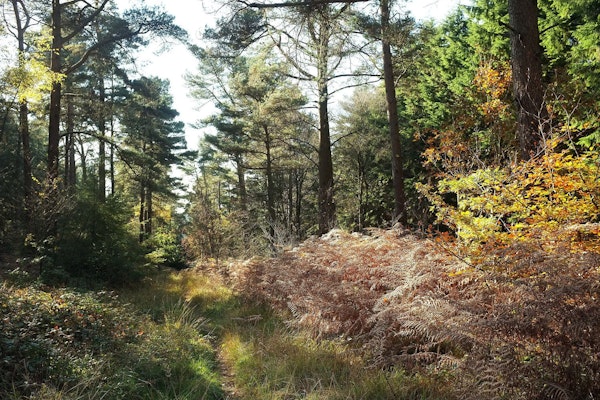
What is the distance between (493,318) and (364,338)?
6.76 ft

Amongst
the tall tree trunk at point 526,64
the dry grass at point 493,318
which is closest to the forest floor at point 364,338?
the dry grass at point 493,318

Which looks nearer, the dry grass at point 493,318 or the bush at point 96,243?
the dry grass at point 493,318

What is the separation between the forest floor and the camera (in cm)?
252

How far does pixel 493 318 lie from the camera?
8.84 feet

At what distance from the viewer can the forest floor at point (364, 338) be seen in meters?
2.52

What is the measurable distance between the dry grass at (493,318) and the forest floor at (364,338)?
0.01 metres

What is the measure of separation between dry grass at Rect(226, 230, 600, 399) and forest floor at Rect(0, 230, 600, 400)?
0.01 meters

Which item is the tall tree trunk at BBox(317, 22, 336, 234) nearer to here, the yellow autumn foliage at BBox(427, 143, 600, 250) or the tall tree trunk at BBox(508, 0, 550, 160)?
the tall tree trunk at BBox(508, 0, 550, 160)

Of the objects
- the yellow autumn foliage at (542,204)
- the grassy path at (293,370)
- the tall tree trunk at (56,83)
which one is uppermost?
the tall tree trunk at (56,83)

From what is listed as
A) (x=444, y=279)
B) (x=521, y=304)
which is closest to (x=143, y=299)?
(x=444, y=279)

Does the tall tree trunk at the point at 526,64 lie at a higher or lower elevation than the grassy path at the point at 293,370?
higher

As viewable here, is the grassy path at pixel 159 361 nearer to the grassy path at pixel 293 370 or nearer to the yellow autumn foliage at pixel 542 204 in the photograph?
the grassy path at pixel 293 370

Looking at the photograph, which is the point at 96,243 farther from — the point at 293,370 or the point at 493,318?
the point at 493,318

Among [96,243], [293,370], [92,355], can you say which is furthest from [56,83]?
[293,370]
